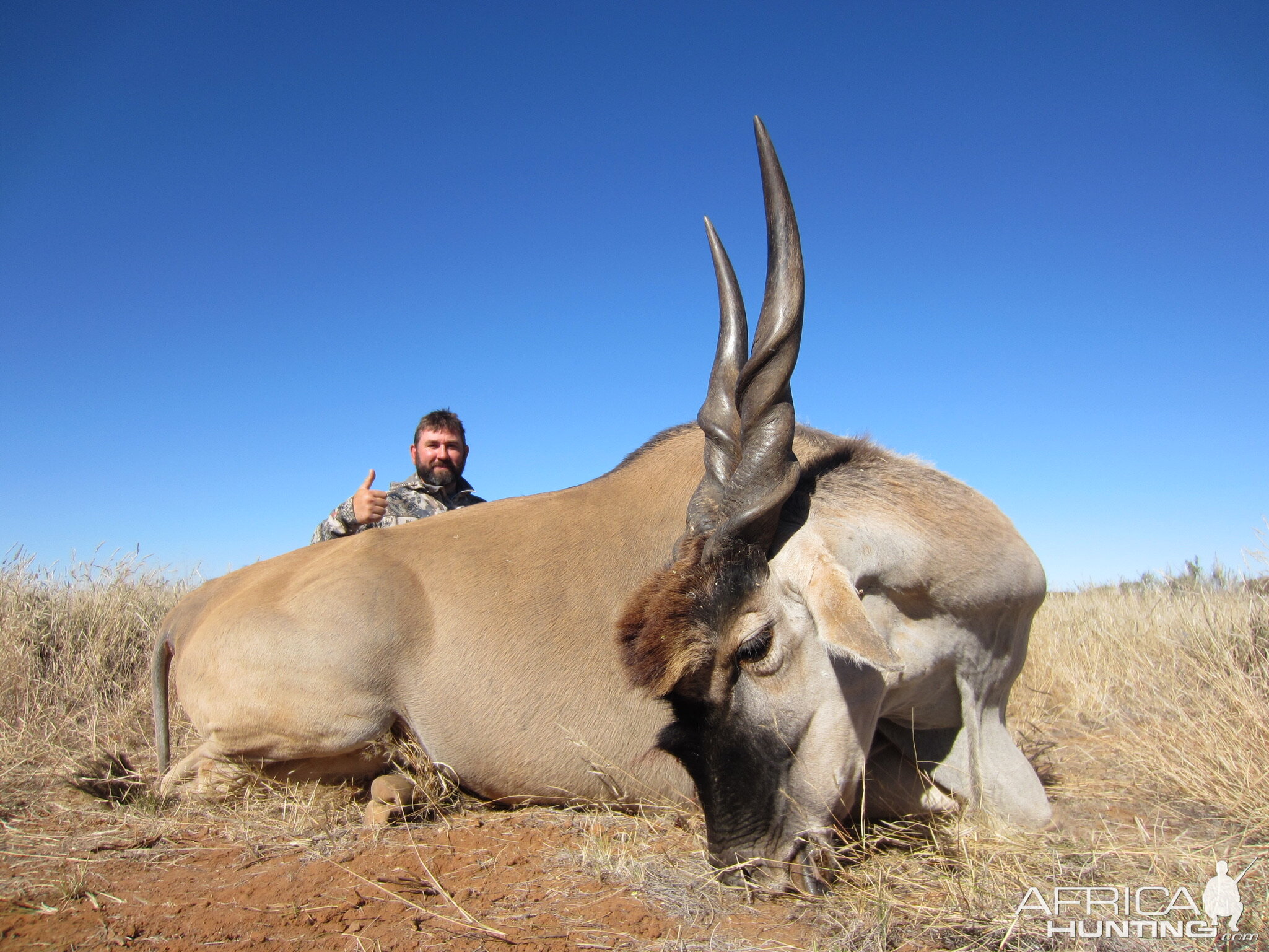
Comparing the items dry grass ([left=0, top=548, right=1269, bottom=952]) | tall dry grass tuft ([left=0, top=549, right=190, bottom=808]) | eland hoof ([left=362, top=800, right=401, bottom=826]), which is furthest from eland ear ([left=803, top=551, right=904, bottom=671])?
tall dry grass tuft ([left=0, top=549, right=190, bottom=808])

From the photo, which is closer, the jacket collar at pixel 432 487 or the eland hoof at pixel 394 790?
A: the eland hoof at pixel 394 790

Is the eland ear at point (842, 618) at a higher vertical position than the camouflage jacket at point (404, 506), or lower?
lower

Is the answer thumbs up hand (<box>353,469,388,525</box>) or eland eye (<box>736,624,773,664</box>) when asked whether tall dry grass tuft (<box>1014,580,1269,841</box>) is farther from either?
thumbs up hand (<box>353,469,388,525</box>)

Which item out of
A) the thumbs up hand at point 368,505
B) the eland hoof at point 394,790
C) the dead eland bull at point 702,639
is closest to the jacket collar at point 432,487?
the thumbs up hand at point 368,505

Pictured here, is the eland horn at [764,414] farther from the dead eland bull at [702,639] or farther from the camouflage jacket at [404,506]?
the camouflage jacket at [404,506]

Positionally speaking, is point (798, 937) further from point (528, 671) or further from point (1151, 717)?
point (1151, 717)

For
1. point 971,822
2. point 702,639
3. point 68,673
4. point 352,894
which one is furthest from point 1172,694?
point 68,673

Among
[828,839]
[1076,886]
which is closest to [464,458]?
[828,839]

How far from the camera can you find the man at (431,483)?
595 centimetres

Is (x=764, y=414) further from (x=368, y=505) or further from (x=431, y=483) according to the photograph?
(x=431, y=483)

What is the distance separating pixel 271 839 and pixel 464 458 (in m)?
3.93

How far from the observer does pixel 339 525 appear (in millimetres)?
5730

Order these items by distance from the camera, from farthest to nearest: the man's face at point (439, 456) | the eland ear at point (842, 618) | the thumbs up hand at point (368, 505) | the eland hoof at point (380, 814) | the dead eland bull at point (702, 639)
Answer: the man's face at point (439, 456), the thumbs up hand at point (368, 505), the eland hoof at point (380, 814), the dead eland bull at point (702, 639), the eland ear at point (842, 618)

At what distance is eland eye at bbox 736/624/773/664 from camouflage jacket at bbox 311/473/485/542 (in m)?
3.55
